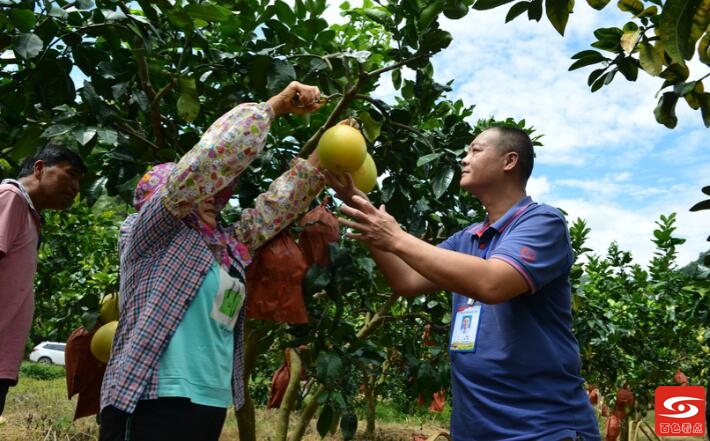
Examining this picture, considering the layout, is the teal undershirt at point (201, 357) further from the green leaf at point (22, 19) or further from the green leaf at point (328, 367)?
the green leaf at point (22, 19)

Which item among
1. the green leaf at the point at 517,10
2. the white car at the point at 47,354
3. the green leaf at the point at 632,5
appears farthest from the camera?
the white car at the point at 47,354

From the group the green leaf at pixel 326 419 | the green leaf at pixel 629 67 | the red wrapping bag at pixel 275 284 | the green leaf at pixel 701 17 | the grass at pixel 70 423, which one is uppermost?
the green leaf at pixel 629 67

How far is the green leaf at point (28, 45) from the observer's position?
65.8 inches

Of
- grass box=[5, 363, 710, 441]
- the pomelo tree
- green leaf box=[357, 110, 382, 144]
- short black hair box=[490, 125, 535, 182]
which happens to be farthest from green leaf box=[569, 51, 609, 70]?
grass box=[5, 363, 710, 441]

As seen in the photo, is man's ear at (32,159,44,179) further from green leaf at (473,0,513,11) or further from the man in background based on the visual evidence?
green leaf at (473,0,513,11)

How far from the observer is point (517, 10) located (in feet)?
4.25

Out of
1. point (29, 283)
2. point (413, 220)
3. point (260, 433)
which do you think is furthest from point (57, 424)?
point (413, 220)

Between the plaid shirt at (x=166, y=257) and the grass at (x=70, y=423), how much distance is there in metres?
3.25

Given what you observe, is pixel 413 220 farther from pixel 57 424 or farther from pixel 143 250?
pixel 57 424

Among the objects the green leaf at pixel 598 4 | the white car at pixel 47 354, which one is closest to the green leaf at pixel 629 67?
the green leaf at pixel 598 4

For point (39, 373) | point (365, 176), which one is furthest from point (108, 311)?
point (39, 373)

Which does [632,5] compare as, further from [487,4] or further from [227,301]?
[227,301]

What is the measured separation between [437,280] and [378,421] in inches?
417

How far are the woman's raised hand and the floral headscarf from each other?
0.22 meters
